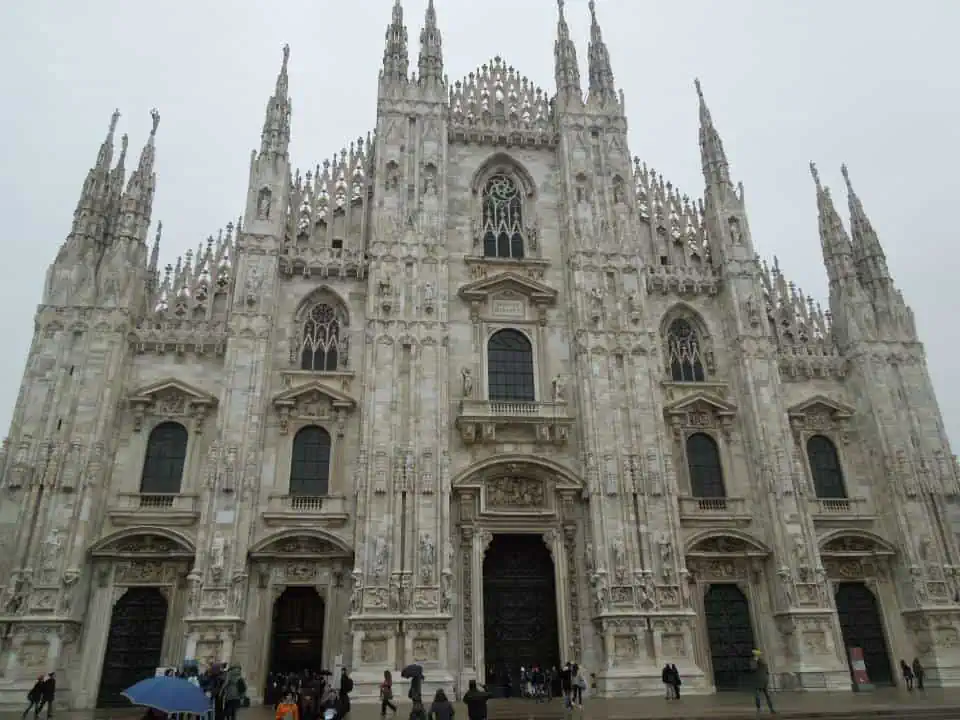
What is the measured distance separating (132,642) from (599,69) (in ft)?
90.1

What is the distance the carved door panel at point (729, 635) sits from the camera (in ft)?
74.7

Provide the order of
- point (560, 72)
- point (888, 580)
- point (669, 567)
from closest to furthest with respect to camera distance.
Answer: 1. point (669, 567)
2. point (888, 580)
3. point (560, 72)

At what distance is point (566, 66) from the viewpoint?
100 ft

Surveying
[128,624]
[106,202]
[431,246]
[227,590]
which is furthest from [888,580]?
[106,202]

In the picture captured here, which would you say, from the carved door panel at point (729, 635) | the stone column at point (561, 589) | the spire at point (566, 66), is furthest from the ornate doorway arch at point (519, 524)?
the spire at point (566, 66)

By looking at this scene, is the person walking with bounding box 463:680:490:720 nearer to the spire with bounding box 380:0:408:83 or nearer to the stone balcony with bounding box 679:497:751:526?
the stone balcony with bounding box 679:497:751:526

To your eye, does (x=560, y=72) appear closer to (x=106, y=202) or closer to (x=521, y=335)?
(x=521, y=335)

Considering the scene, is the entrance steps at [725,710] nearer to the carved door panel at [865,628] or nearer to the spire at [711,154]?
the carved door panel at [865,628]

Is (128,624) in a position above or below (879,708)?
above

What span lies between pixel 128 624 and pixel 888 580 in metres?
24.1

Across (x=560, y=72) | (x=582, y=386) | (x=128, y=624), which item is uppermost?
(x=560, y=72)

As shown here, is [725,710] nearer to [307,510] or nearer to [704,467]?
[704,467]

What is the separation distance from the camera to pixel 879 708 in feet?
50.4

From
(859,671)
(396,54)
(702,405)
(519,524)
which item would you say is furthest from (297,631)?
(396,54)
